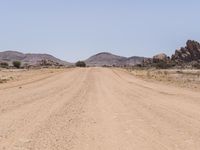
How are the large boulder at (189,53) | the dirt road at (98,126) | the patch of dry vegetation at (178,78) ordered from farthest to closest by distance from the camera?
the large boulder at (189,53)
the patch of dry vegetation at (178,78)
the dirt road at (98,126)

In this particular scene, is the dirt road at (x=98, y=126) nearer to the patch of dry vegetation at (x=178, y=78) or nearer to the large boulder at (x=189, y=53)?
the patch of dry vegetation at (x=178, y=78)

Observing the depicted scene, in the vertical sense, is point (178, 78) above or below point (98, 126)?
below

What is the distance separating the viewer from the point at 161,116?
13648mm

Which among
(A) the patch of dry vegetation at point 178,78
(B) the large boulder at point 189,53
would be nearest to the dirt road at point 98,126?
(A) the patch of dry vegetation at point 178,78

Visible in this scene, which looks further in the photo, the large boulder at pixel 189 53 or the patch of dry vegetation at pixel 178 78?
the large boulder at pixel 189 53

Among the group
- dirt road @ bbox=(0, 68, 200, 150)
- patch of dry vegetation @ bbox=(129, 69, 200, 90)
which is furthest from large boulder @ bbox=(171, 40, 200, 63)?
dirt road @ bbox=(0, 68, 200, 150)

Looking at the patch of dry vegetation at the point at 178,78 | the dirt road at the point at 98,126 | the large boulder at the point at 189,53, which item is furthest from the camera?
the large boulder at the point at 189,53

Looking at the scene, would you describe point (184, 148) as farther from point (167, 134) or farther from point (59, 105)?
point (59, 105)

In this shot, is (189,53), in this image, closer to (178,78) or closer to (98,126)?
(178,78)

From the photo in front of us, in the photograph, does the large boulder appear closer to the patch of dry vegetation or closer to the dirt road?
the patch of dry vegetation

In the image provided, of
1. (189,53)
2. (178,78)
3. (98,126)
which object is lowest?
(178,78)

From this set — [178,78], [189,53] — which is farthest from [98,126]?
[189,53]

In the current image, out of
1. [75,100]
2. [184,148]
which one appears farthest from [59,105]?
[184,148]

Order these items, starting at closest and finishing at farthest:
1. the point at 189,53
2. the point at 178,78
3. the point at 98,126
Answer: the point at 98,126
the point at 178,78
the point at 189,53
